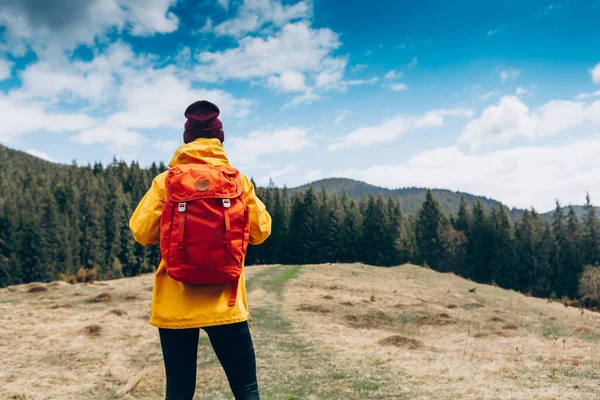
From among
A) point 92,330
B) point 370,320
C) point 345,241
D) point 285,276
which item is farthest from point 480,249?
point 92,330

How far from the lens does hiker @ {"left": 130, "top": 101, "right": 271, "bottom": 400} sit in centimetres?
261

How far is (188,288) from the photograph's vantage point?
8.87 ft

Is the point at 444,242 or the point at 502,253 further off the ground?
the point at 444,242

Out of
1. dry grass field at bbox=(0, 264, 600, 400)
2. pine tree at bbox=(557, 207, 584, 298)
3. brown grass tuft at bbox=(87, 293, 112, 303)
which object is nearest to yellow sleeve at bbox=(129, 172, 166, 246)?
dry grass field at bbox=(0, 264, 600, 400)

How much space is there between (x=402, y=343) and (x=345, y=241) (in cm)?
6562

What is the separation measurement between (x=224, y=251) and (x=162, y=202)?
0.61 meters

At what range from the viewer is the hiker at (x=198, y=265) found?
2.61 m

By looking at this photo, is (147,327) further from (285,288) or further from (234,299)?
(285,288)

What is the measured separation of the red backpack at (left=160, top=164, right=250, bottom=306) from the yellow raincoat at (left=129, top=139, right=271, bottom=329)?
0.31 feet

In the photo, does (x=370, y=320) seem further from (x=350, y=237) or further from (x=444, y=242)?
(x=444, y=242)

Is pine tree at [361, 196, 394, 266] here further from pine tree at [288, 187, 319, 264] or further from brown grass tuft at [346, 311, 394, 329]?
brown grass tuft at [346, 311, 394, 329]

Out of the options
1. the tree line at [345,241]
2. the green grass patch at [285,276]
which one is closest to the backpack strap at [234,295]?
the green grass patch at [285,276]

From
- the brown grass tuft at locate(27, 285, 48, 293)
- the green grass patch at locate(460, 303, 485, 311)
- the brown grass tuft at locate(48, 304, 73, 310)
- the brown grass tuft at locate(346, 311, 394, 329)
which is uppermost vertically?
the brown grass tuft at locate(27, 285, 48, 293)

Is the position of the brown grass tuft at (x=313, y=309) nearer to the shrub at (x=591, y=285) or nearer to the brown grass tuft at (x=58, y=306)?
the brown grass tuft at (x=58, y=306)
